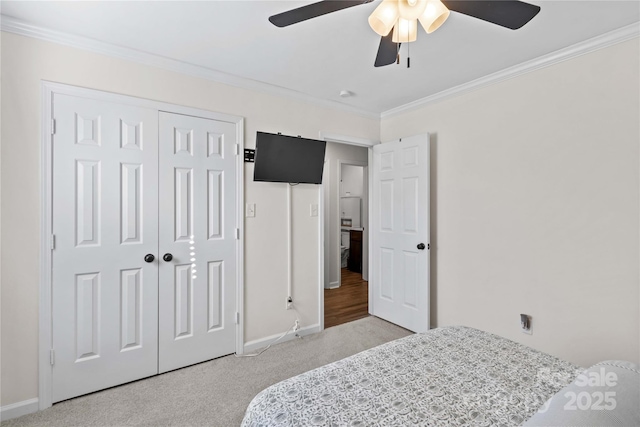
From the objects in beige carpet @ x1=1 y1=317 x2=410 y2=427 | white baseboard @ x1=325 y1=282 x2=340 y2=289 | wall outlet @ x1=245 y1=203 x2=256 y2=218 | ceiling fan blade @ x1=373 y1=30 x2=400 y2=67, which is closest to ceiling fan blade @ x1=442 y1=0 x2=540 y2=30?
ceiling fan blade @ x1=373 y1=30 x2=400 y2=67

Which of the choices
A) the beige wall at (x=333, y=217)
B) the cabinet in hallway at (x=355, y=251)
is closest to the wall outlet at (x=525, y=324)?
the beige wall at (x=333, y=217)

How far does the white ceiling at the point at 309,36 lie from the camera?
5.69 ft

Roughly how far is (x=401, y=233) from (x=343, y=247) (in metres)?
3.32

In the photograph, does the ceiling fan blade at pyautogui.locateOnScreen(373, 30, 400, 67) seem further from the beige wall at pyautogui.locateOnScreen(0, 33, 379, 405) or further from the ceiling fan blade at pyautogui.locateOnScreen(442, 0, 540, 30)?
the beige wall at pyautogui.locateOnScreen(0, 33, 379, 405)

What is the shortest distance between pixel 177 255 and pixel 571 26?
315cm

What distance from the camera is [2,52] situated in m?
1.83

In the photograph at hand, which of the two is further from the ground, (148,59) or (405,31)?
(148,59)

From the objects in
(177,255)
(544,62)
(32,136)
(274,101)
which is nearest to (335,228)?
(274,101)

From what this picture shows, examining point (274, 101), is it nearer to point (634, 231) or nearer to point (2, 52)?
point (2, 52)

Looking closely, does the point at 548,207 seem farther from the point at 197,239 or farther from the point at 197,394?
the point at 197,394

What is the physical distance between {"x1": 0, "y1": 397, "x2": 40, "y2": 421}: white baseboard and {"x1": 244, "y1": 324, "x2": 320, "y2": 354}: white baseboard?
1394 mm

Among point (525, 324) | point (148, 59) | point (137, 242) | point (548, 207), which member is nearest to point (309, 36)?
point (148, 59)

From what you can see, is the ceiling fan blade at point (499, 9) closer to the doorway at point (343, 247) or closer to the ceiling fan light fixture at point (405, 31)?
the ceiling fan light fixture at point (405, 31)

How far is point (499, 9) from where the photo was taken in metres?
1.19
